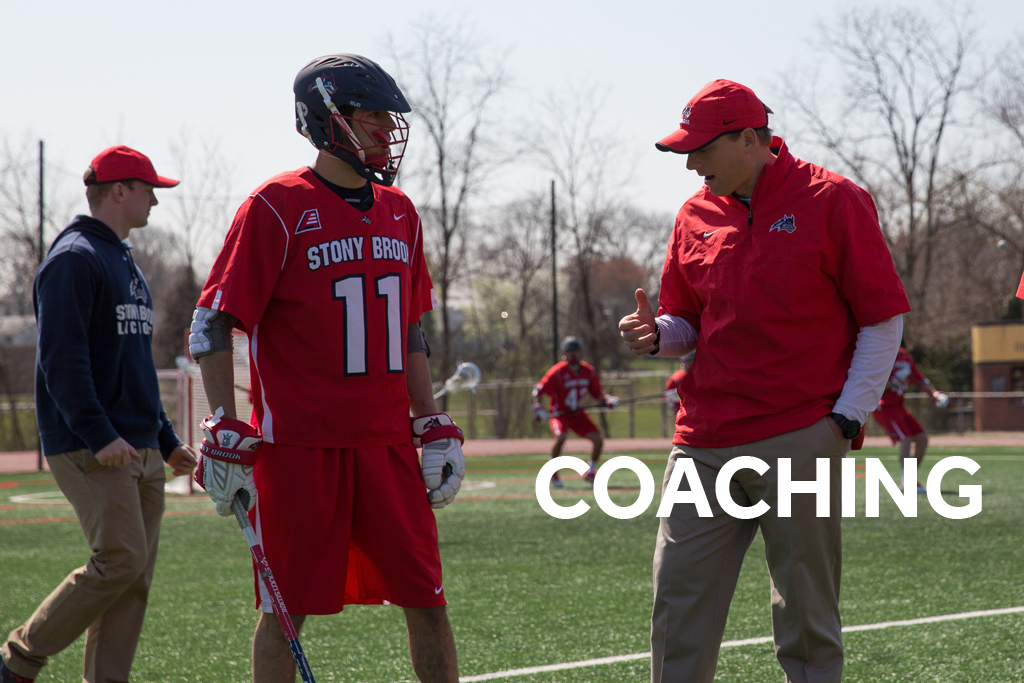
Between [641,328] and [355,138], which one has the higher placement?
[355,138]

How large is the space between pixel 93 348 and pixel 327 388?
1.46 metres

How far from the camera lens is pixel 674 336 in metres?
3.60

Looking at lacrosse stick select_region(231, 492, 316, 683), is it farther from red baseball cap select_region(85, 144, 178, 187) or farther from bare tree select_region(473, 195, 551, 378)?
bare tree select_region(473, 195, 551, 378)

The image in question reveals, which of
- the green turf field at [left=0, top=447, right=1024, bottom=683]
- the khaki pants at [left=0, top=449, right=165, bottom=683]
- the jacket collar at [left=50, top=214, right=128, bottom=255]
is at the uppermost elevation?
the jacket collar at [left=50, top=214, right=128, bottom=255]

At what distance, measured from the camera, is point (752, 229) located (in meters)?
3.33

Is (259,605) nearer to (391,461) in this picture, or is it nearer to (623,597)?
(391,461)

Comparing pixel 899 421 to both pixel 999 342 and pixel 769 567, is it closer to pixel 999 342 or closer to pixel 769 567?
pixel 769 567

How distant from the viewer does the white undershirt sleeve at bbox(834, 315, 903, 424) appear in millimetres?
3242

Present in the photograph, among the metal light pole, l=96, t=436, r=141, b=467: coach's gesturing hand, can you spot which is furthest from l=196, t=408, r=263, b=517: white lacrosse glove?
the metal light pole

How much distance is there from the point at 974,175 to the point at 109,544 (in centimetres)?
3705

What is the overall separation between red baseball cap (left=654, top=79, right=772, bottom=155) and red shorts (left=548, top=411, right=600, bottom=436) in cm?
1288

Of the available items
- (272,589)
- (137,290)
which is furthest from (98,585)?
(272,589)

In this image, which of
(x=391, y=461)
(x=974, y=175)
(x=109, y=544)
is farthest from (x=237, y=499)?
(x=974, y=175)

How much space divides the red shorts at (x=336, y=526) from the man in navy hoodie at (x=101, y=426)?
1.14 m
